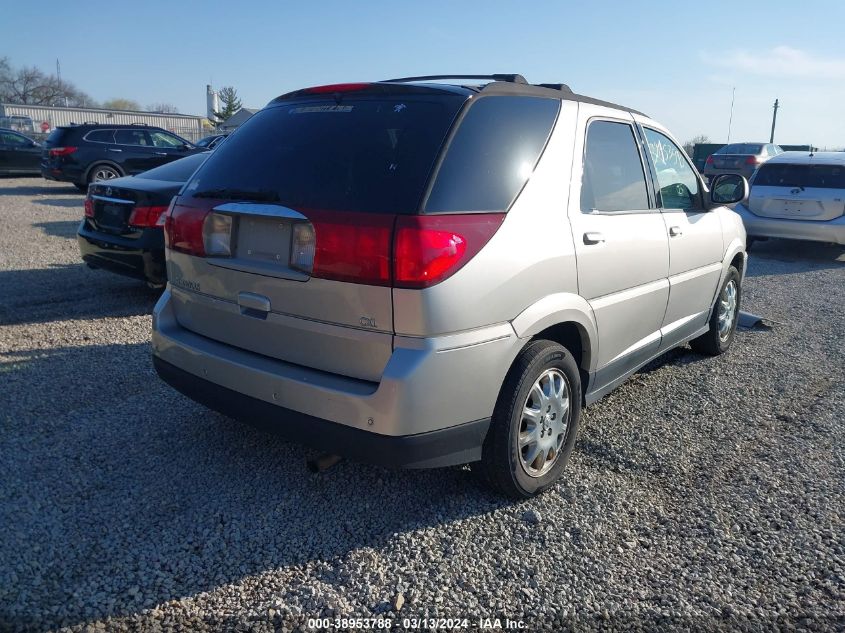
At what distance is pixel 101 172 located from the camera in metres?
16.4

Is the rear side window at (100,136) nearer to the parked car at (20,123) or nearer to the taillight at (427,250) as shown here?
the taillight at (427,250)

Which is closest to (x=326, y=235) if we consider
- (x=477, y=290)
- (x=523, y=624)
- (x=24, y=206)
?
(x=477, y=290)

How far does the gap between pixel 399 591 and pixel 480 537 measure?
51 cm

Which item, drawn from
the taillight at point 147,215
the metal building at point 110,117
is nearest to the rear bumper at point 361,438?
the taillight at point 147,215

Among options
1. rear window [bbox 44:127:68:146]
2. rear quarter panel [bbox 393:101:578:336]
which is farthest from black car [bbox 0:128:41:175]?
rear quarter panel [bbox 393:101:578:336]

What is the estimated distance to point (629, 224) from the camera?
3.85m

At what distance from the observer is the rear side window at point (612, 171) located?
355 cm

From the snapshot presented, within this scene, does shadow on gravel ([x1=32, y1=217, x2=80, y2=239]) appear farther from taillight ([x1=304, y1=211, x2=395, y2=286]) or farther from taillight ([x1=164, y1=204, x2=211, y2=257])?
taillight ([x1=304, y1=211, x2=395, y2=286])

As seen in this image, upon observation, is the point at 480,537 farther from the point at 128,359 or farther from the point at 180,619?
the point at 128,359

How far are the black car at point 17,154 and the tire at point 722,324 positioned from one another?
71.8 feet

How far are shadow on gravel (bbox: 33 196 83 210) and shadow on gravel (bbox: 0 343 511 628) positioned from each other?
39.4 ft

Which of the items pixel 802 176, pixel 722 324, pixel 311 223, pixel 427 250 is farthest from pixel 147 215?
pixel 802 176

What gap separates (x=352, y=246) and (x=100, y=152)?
15930 mm

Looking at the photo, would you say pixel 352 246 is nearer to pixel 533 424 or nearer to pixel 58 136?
pixel 533 424
